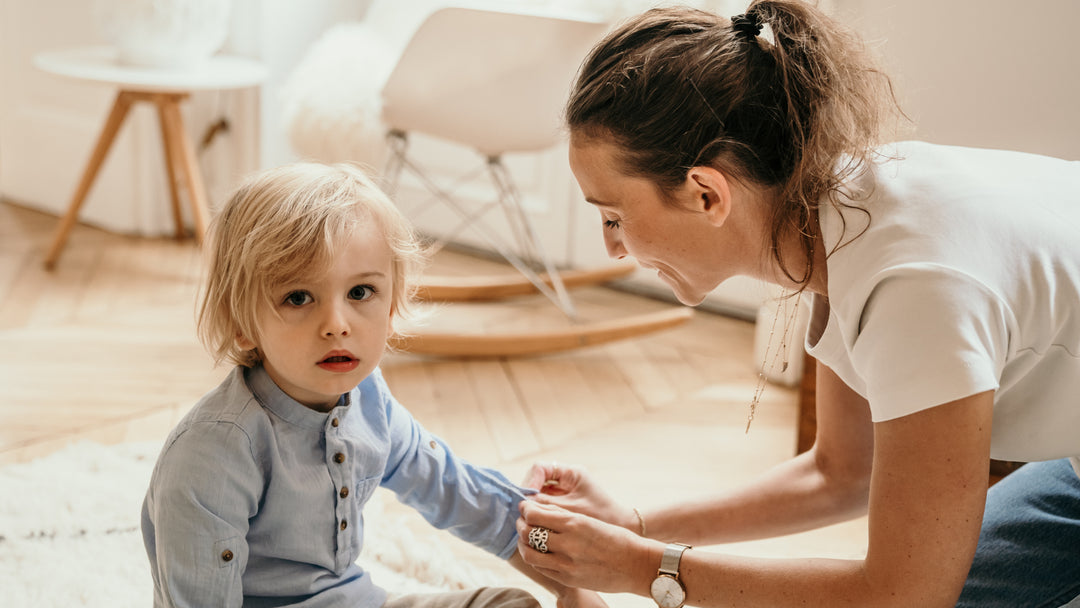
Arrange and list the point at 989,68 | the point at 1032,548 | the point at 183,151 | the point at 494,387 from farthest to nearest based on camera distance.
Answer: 1. the point at 183,151
2. the point at 494,387
3. the point at 989,68
4. the point at 1032,548

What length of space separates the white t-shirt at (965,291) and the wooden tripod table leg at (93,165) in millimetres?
2270

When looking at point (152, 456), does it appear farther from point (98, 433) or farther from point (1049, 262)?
point (1049, 262)

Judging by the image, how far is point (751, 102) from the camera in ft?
3.17

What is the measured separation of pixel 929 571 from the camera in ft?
3.01

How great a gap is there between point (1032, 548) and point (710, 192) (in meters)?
0.54

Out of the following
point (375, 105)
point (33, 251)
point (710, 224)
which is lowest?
point (33, 251)

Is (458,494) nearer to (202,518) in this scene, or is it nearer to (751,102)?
(202,518)

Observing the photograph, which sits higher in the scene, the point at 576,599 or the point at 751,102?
the point at 751,102

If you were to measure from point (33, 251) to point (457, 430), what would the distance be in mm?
1670

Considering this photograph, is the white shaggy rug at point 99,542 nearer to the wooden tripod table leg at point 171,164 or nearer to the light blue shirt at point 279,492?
the light blue shirt at point 279,492

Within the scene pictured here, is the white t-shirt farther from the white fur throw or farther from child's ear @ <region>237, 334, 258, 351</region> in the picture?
the white fur throw

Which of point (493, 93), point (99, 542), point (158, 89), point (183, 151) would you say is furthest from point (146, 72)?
point (99, 542)

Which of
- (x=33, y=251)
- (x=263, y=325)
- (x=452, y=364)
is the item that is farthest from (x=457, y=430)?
(x=33, y=251)

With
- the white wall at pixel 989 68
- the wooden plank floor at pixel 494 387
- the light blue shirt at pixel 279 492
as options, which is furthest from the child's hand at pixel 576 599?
the white wall at pixel 989 68
